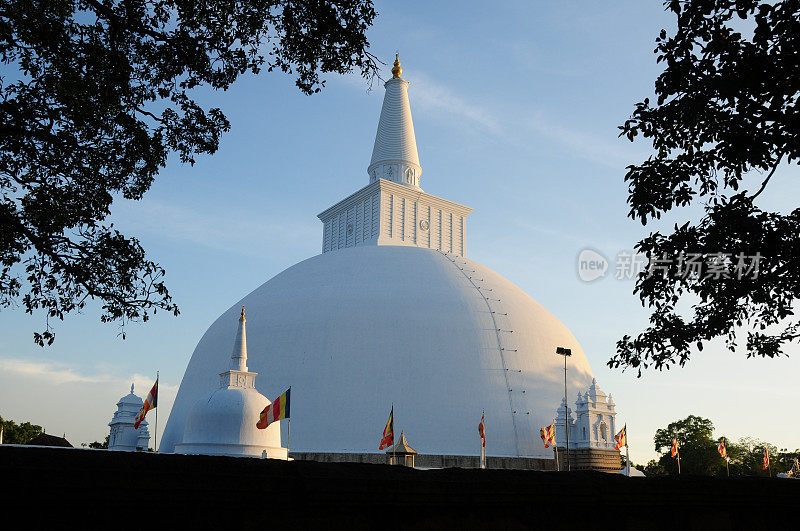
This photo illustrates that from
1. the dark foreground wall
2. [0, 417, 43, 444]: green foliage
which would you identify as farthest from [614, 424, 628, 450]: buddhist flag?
[0, 417, 43, 444]: green foliage

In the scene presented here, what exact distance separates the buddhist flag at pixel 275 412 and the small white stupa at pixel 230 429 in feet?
2.37

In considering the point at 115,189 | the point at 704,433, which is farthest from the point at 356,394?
the point at 704,433

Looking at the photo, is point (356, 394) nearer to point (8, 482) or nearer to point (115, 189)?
point (115, 189)

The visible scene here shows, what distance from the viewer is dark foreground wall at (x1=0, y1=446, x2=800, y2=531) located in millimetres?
4590

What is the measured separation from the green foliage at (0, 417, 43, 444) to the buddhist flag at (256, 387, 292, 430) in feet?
160

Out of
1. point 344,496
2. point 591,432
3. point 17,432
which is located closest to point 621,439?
point 591,432

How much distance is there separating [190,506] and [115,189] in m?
8.04

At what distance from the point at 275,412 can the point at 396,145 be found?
31.8m

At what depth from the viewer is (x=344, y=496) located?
18.2 ft

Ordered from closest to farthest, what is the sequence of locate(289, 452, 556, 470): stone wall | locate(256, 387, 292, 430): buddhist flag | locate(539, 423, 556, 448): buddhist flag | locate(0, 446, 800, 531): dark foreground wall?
1. locate(0, 446, 800, 531): dark foreground wall
2. locate(256, 387, 292, 430): buddhist flag
3. locate(289, 452, 556, 470): stone wall
4. locate(539, 423, 556, 448): buddhist flag

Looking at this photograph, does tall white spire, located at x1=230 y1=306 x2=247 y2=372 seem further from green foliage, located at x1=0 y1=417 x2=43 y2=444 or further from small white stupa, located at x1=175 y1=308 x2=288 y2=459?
green foliage, located at x1=0 y1=417 x2=43 y2=444

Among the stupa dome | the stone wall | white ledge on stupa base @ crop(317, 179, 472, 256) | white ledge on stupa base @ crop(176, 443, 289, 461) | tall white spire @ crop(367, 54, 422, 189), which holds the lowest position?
the stone wall

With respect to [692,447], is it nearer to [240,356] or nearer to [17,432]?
[240,356]

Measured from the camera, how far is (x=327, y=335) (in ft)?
135
